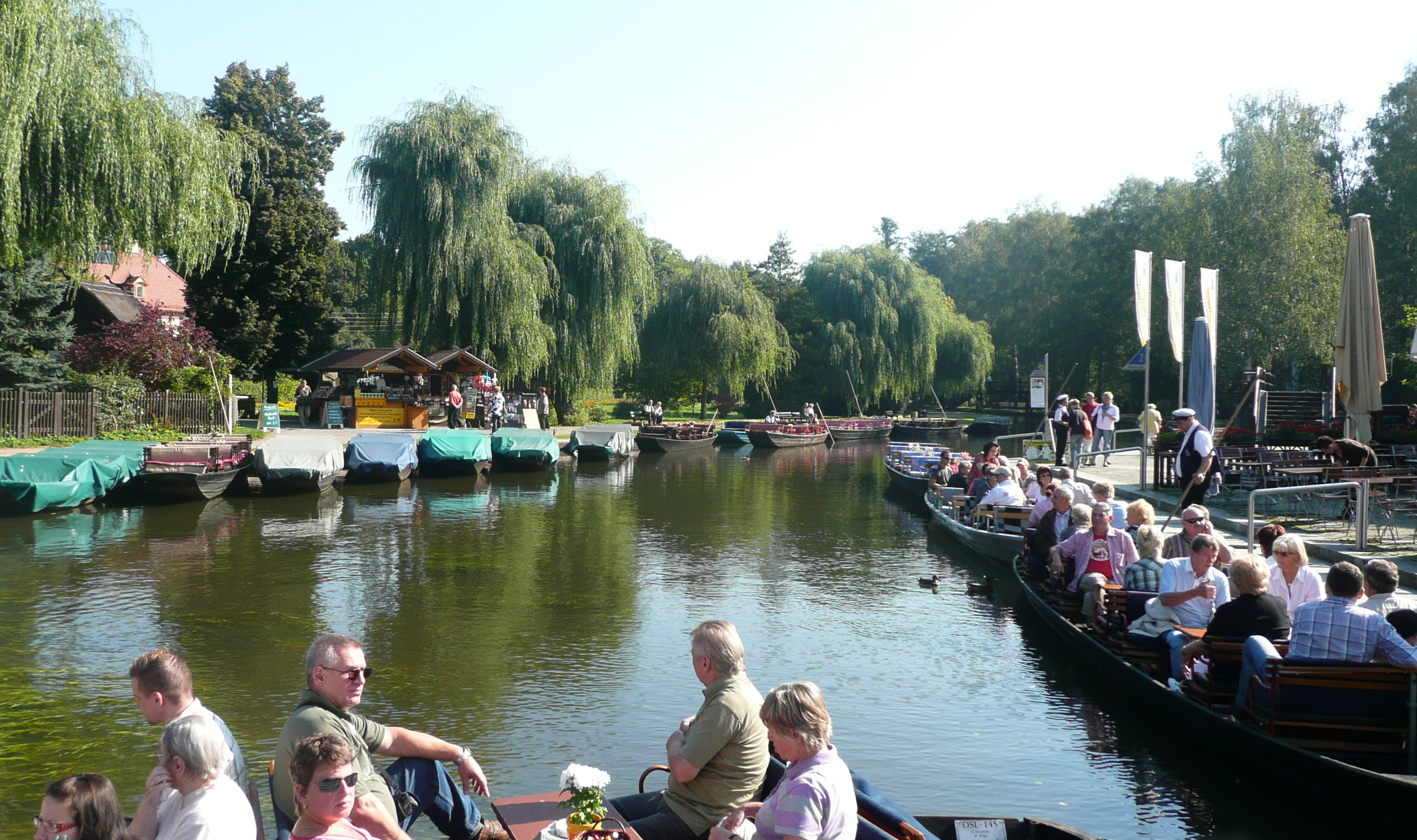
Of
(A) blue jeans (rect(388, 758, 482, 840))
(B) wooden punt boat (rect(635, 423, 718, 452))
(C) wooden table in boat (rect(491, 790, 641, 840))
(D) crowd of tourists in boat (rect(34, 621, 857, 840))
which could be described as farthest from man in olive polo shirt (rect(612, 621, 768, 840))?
(B) wooden punt boat (rect(635, 423, 718, 452))

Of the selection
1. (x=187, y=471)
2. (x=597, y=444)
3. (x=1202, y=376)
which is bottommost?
(x=187, y=471)

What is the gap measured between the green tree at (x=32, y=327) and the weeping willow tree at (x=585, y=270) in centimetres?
1456

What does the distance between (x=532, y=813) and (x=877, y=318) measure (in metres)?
48.8

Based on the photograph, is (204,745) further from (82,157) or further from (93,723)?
(82,157)

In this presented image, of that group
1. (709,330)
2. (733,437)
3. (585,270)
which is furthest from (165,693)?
(709,330)

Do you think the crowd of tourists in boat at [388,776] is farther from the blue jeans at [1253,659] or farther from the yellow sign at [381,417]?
the yellow sign at [381,417]

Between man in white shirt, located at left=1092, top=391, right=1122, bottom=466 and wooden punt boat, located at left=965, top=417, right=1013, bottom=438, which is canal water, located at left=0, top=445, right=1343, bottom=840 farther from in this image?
wooden punt boat, located at left=965, top=417, right=1013, bottom=438

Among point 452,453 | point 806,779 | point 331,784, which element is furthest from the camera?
point 452,453

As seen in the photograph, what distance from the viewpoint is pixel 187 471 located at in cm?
2097

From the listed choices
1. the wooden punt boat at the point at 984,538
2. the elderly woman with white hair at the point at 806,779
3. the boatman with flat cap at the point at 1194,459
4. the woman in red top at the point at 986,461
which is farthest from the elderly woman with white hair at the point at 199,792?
the woman in red top at the point at 986,461

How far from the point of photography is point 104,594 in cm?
1276

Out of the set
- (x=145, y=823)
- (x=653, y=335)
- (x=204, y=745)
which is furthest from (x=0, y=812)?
(x=653, y=335)

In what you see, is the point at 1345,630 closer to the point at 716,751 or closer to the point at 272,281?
the point at 716,751

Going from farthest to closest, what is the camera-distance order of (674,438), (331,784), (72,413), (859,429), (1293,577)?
(859,429) < (674,438) < (72,413) < (1293,577) < (331,784)
